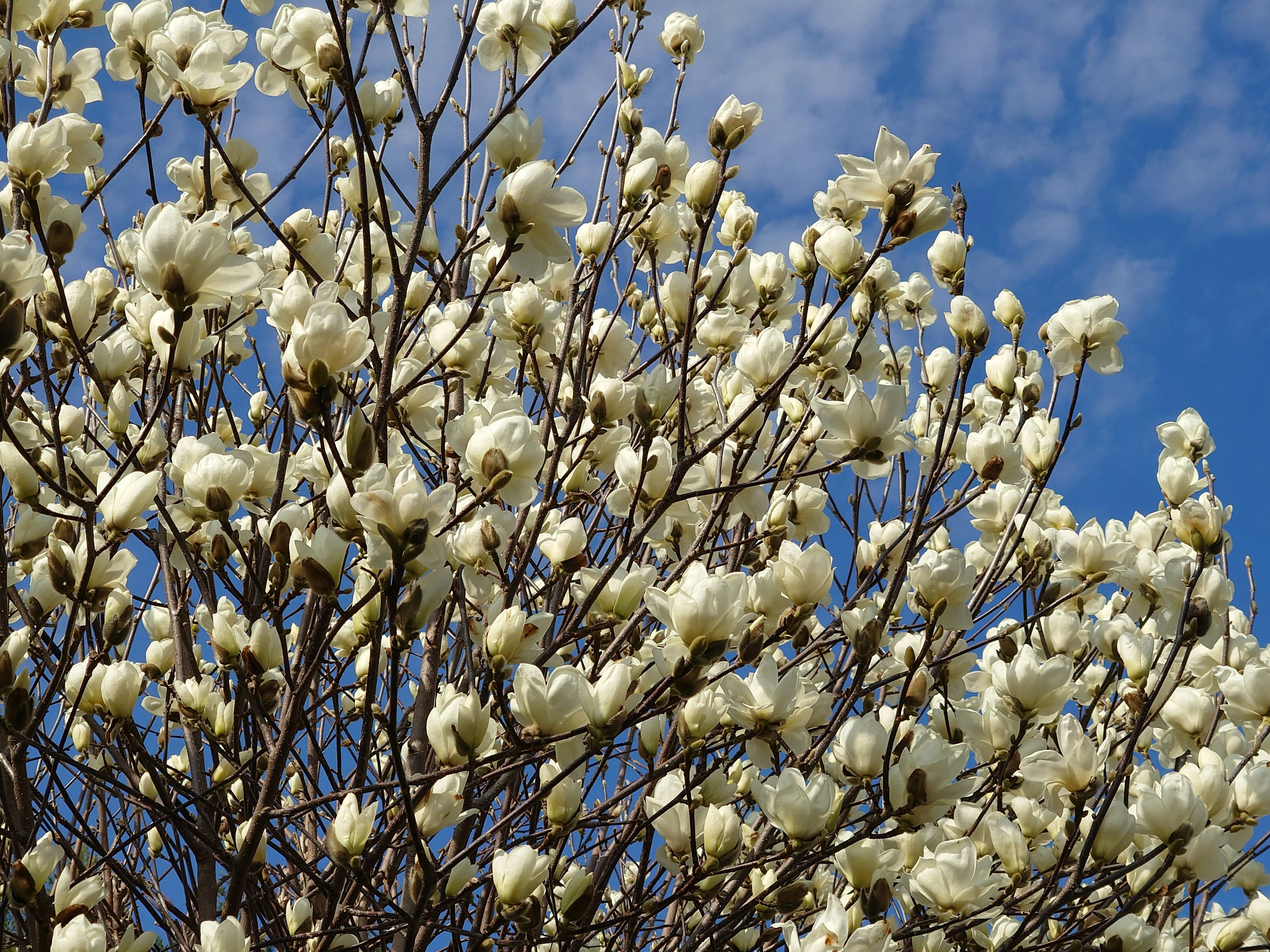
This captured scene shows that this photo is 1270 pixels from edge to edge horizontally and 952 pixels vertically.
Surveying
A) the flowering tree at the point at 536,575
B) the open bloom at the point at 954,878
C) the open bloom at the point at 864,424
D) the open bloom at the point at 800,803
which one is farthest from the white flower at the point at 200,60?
the open bloom at the point at 954,878

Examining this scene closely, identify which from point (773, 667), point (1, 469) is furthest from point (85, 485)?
point (773, 667)

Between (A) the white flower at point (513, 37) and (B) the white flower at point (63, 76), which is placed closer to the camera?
(A) the white flower at point (513, 37)

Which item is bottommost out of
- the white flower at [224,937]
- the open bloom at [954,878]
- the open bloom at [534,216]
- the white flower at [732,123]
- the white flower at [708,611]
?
the open bloom at [954,878]

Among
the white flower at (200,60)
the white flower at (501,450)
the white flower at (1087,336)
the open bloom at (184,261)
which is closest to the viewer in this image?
Result: the open bloom at (184,261)

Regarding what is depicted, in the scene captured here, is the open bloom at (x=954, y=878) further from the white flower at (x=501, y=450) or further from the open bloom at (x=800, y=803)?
the white flower at (x=501, y=450)

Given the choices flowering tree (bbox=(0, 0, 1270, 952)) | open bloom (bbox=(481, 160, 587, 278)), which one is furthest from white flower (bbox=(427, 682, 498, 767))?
open bloom (bbox=(481, 160, 587, 278))

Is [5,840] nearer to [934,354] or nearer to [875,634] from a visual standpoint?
[875,634]

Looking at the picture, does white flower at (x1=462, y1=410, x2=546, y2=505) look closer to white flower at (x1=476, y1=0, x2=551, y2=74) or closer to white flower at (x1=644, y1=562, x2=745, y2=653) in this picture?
white flower at (x1=644, y1=562, x2=745, y2=653)

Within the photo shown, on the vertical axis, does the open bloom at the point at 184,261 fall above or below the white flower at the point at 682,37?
below

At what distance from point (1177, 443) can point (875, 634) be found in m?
1.48

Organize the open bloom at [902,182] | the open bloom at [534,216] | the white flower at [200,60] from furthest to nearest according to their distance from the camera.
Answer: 1. the white flower at [200,60]
2. the open bloom at [902,182]
3. the open bloom at [534,216]

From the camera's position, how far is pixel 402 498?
45.3 inches

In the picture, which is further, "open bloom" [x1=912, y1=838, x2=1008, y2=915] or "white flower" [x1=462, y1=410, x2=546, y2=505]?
"open bloom" [x1=912, y1=838, x2=1008, y2=915]

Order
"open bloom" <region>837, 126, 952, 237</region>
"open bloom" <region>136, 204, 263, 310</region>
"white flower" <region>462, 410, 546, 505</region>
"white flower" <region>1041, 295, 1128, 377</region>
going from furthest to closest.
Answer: "white flower" <region>1041, 295, 1128, 377</region> < "open bloom" <region>837, 126, 952, 237</region> < "white flower" <region>462, 410, 546, 505</region> < "open bloom" <region>136, 204, 263, 310</region>
